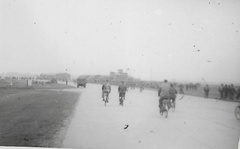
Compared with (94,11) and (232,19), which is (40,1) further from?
(232,19)

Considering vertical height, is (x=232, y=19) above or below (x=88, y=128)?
above

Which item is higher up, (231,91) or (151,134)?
(231,91)

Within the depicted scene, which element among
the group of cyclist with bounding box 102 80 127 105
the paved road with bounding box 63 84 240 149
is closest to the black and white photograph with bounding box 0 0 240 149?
the paved road with bounding box 63 84 240 149

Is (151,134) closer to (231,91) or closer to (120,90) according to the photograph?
(231,91)

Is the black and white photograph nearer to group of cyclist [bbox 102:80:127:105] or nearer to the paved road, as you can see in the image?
the paved road

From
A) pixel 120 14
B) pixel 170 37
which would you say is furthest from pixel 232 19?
pixel 120 14

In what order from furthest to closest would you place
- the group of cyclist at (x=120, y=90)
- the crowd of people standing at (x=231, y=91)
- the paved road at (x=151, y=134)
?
the group of cyclist at (x=120, y=90) → the crowd of people standing at (x=231, y=91) → the paved road at (x=151, y=134)

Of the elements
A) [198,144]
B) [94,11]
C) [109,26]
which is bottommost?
[198,144]

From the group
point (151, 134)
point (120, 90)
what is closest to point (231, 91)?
point (151, 134)

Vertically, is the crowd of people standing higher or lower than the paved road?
higher

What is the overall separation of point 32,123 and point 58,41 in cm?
333

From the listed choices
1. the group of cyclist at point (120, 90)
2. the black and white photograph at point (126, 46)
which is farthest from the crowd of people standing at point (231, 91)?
the group of cyclist at point (120, 90)

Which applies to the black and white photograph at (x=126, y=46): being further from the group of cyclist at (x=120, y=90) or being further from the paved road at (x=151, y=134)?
the group of cyclist at (x=120, y=90)

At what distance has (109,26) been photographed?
8.11 m
